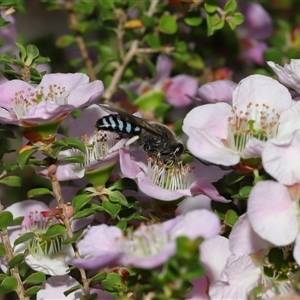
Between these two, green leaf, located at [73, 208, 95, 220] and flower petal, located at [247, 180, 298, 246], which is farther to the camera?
green leaf, located at [73, 208, 95, 220]

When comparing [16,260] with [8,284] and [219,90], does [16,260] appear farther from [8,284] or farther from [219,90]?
[219,90]

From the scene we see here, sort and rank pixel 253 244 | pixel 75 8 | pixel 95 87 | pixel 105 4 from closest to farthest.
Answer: pixel 253 244
pixel 95 87
pixel 105 4
pixel 75 8

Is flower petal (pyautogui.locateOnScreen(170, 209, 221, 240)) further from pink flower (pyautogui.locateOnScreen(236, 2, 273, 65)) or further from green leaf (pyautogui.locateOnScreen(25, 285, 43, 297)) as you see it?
pink flower (pyautogui.locateOnScreen(236, 2, 273, 65))

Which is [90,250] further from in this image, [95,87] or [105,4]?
[105,4]

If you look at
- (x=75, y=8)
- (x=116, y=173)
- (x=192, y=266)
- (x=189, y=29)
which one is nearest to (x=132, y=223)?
(x=116, y=173)

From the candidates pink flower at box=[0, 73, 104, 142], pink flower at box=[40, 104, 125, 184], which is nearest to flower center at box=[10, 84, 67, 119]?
pink flower at box=[0, 73, 104, 142]

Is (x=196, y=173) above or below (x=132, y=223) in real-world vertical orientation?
above

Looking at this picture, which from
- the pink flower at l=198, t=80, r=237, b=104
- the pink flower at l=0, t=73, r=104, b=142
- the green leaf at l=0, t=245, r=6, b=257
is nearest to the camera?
the pink flower at l=0, t=73, r=104, b=142
